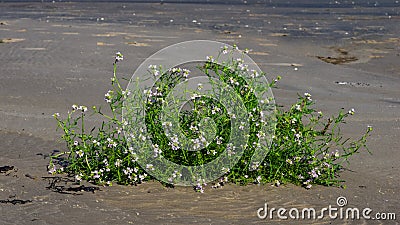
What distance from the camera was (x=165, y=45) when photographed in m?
13.6

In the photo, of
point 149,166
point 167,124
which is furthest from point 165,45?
point 149,166

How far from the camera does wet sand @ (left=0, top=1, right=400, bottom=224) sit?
477 cm

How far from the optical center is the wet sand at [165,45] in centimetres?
477

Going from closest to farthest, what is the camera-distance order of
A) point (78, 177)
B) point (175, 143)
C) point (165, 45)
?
point (175, 143) < point (78, 177) < point (165, 45)

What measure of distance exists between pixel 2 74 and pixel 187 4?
16004mm

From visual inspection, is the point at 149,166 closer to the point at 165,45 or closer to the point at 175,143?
the point at 175,143

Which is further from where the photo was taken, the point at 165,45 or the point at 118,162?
the point at 165,45

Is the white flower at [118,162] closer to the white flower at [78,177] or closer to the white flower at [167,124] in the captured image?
the white flower at [78,177]

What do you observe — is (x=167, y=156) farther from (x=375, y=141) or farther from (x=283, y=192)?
(x=375, y=141)

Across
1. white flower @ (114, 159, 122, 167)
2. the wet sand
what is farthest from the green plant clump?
the wet sand

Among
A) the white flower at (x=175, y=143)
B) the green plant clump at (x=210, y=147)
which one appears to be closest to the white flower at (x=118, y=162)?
the green plant clump at (x=210, y=147)

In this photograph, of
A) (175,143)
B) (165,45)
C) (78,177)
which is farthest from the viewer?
(165,45)

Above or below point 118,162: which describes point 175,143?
above

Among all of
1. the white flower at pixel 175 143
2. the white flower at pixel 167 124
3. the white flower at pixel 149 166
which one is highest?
the white flower at pixel 167 124
